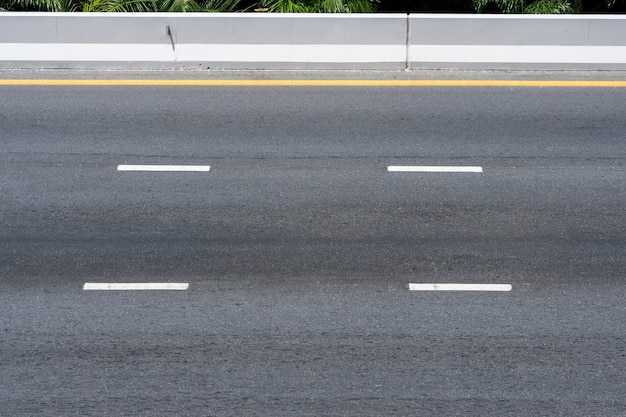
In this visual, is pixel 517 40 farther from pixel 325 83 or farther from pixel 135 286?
pixel 135 286

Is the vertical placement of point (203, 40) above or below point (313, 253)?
above

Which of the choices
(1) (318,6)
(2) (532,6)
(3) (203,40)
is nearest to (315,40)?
(3) (203,40)

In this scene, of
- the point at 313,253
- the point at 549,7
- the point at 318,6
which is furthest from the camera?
the point at 549,7

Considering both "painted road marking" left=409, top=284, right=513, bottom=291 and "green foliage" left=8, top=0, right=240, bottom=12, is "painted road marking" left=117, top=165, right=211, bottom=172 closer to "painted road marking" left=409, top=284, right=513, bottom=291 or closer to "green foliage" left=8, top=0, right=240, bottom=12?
"painted road marking" left=409, top=284, right=513, bottom=291

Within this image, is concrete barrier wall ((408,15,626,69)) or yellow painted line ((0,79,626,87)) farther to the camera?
concrete barrier wall ((408,15,626,69))

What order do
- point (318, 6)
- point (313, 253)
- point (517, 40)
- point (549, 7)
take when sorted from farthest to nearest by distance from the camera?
point (549, 7) < point (318, 6) < point (517, 40) < point (313, 253)

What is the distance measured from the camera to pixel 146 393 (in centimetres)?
623

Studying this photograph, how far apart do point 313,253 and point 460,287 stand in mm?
1334

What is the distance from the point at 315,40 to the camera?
13555 millimetres

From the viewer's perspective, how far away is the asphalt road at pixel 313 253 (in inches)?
249

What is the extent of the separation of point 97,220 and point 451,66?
21.8 feet

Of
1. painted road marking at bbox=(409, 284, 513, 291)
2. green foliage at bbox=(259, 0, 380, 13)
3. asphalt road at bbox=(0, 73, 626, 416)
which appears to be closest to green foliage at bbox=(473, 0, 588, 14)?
green foliage at bbox=(259, 0, 380, 13)

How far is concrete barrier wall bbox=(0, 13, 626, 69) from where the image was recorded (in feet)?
44.3

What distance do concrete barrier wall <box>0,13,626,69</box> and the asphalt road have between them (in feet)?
4.34
